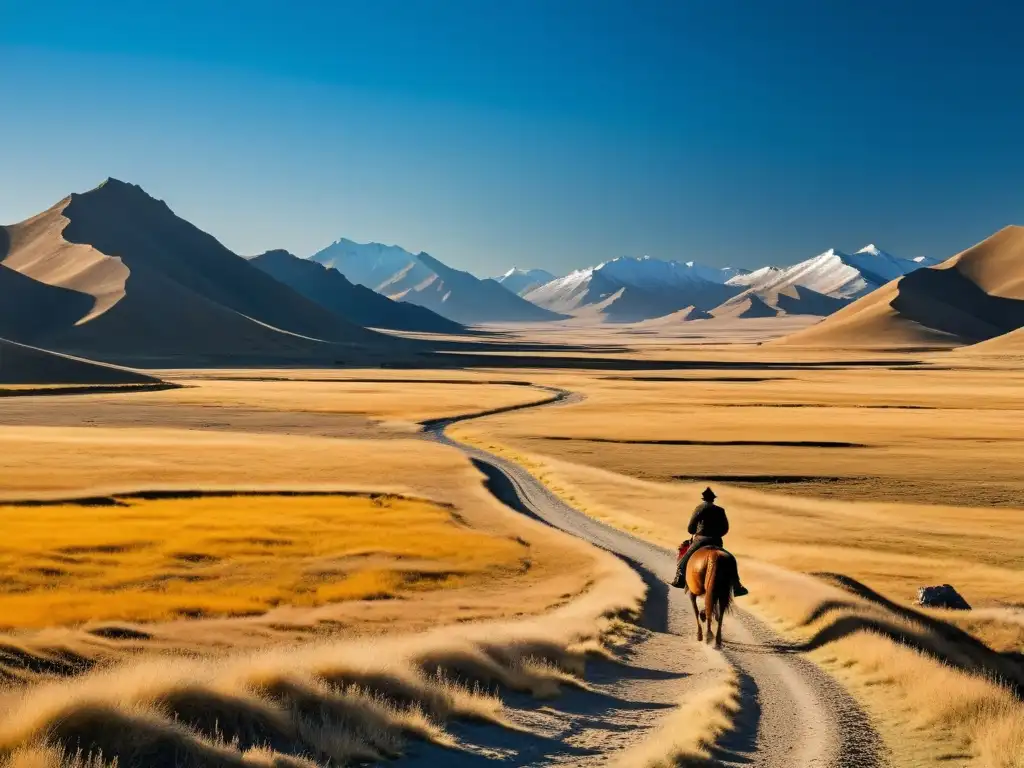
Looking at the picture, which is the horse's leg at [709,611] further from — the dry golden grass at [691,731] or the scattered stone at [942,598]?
the scattered stone at [942,598]

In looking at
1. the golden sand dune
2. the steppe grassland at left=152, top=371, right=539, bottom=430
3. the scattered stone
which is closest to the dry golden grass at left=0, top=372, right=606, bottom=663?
the steppe grassland at left=152, top=371, right=539, bottom=430

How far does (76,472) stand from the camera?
5206 cm

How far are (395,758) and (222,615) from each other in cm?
1304

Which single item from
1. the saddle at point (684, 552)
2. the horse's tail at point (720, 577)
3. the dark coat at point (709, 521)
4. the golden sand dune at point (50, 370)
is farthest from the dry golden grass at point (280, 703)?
the golden sand dune at point (50, 370)

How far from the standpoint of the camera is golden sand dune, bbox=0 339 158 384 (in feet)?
458

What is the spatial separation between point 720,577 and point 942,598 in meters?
11.2

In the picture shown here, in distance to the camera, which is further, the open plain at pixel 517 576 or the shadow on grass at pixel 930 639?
the shadow on grass at pixel 930 639

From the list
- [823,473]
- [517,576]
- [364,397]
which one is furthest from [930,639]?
[364,397]

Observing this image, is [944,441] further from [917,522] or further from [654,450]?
[917,522]

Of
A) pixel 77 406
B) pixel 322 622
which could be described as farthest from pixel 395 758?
pixel 77 406

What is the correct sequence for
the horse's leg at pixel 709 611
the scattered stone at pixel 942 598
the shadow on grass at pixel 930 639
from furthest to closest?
the scattered stone at pixel 942 598 → the shadow on grass at pixel 930 639 → the horse's leg at pixel 709 611

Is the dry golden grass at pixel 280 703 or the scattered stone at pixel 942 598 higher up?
the dry golden grass at pixel 280 703

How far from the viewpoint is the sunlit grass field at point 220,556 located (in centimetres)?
2431

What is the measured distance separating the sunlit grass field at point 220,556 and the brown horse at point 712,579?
10.2 m
